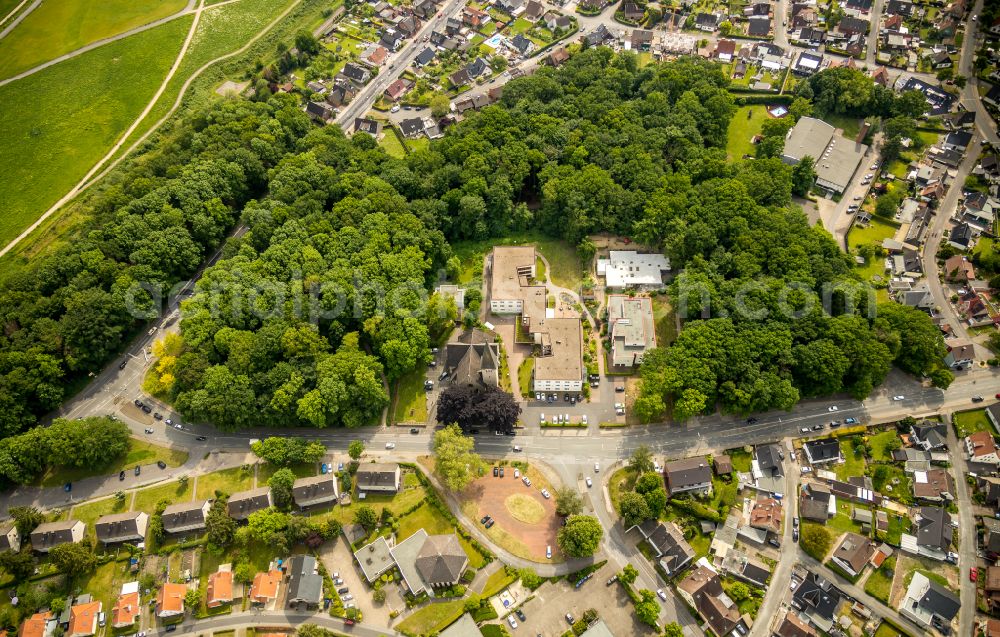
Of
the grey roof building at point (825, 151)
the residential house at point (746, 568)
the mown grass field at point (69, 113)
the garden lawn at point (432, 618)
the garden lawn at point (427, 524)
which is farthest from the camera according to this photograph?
the mown grass field at point (69, 113)

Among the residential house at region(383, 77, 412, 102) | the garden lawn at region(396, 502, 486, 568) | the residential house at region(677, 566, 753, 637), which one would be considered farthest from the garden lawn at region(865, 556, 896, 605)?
the residential house at region(383, 77, 412, 102)

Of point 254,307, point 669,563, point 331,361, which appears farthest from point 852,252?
point 254,307

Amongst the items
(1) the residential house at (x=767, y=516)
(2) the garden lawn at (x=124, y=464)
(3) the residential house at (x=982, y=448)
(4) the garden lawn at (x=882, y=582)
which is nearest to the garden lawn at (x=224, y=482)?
(2) the garden lawn at (x=124, y=464)

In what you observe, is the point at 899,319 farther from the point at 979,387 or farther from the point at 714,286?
the point at 714,286

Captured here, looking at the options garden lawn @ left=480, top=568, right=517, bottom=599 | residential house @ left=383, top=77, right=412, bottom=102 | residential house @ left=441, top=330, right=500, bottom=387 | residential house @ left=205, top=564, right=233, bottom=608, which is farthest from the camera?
residential house @ left=383, top=77, right=412, bottom=102

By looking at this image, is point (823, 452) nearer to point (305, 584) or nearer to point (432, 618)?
point (432, 618)

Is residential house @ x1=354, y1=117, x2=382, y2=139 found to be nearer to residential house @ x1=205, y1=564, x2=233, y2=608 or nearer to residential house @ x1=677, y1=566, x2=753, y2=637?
residential house @ x1=205, y1=564, x2=233, y2=608

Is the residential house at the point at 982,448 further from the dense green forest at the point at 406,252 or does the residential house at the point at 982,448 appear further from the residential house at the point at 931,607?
the residential house at the point at 931,607
